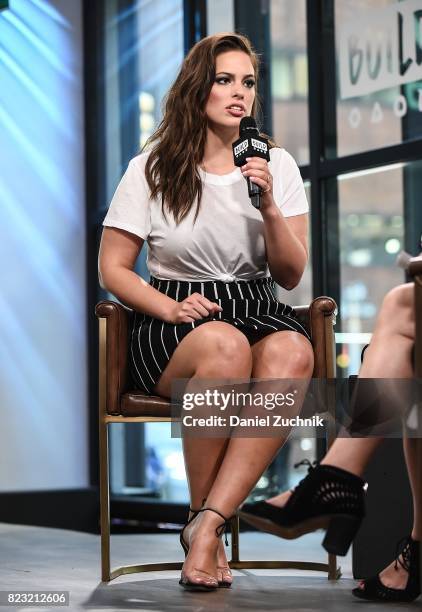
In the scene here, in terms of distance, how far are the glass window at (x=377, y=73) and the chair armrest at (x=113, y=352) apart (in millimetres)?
1705

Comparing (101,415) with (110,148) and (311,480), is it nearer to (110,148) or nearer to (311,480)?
(311,480)

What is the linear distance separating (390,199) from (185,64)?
1.50 meters

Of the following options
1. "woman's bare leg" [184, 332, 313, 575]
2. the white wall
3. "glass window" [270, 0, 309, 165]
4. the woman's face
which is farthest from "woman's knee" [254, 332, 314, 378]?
the white wall

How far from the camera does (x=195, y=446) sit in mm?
2309

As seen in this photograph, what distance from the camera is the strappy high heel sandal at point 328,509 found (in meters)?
1.84

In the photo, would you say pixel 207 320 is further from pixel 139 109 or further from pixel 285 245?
pixel 139 109

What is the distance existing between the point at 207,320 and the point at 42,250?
296 centimetres

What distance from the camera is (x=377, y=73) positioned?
12.9 ft

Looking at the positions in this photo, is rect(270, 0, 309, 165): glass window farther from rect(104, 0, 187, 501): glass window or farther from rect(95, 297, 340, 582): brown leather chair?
rect(95, 297, 340, 582): brown leather chair

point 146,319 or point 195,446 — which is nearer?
point 195,446

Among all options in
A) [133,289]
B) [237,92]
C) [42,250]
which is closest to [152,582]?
[133,289]

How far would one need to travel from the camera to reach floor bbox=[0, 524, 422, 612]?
6.72ft

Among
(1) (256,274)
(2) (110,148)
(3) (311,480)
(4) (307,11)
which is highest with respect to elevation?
(4) (307,11)

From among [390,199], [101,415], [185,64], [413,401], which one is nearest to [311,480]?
[413,401]
